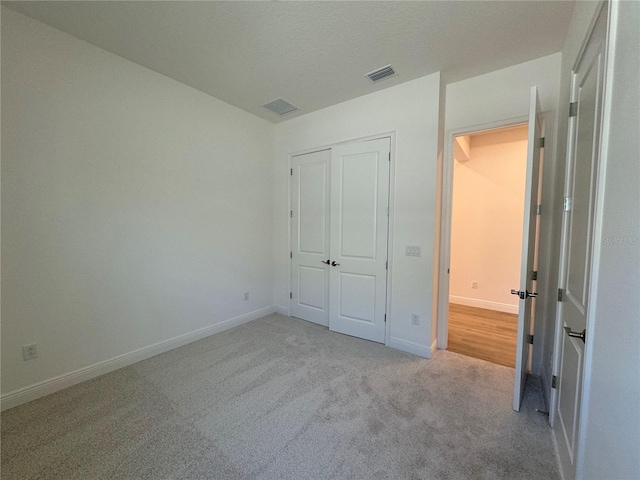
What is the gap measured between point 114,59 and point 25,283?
6.58ft

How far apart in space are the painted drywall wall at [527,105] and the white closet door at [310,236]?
163 cm

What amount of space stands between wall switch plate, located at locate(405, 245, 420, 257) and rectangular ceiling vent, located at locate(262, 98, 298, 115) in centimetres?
225

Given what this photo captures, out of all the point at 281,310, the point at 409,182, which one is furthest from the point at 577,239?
the point at 281,310

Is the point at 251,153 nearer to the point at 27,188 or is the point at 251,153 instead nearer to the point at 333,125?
the point at 333,125

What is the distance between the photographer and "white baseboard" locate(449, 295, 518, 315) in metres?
3.92

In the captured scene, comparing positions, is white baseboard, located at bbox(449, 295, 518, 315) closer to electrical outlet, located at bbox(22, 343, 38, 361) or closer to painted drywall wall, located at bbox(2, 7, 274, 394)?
painted drywall wall, located at bbox(2, 7, 274, 394)

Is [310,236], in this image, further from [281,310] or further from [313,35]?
[313,35]

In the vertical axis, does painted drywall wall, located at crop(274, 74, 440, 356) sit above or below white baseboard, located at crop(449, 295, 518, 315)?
above

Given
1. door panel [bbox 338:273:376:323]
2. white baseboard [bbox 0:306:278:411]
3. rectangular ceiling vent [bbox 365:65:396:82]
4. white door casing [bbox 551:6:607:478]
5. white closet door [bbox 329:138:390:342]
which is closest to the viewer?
white door casing [bbox 551:6:607:478]

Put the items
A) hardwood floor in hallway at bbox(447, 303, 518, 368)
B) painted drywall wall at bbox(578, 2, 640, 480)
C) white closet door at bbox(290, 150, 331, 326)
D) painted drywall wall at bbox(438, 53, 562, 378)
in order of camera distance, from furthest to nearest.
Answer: white closet door at bbox(290, 150, 331, 326), hardwood floor in hallway at bbox(447, 303, 518, 368), painted drywall wall at bbox(438, 53, 562, 378), painted drywall wall at bbox(578, 2, 640, 480)

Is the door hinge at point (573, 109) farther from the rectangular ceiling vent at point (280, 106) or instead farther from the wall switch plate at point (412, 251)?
the rectangular ceiling vent at point (280, 106)

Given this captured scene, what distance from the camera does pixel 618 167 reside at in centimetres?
90

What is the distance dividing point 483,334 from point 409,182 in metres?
2.17

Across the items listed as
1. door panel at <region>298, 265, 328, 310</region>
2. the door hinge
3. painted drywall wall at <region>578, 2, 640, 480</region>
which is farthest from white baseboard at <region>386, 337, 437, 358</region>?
the door hinge
